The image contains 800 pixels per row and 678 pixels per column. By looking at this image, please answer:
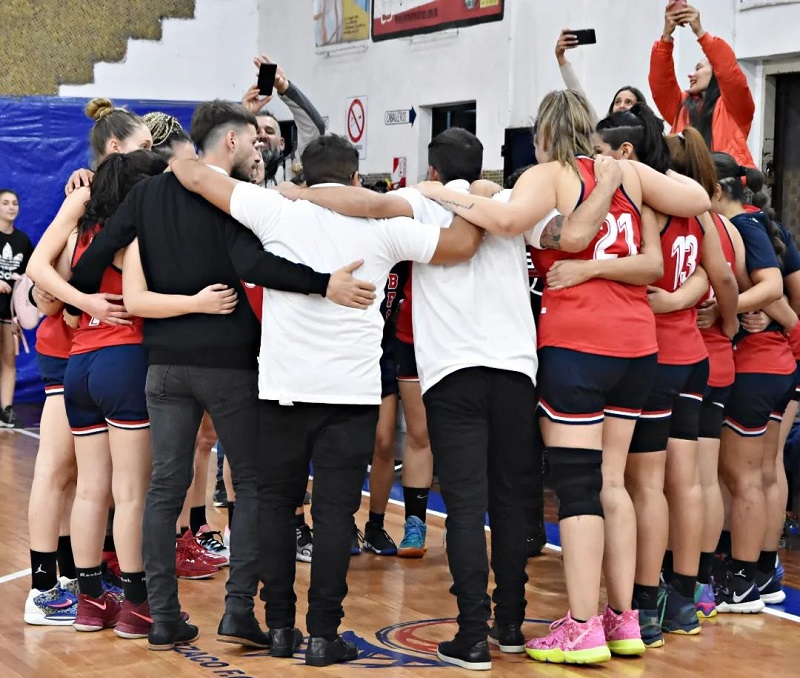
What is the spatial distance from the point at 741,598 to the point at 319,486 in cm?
176

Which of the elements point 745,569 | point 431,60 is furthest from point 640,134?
point 431,60

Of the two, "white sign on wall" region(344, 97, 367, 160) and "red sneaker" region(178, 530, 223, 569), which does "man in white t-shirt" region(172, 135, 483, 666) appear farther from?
"white sign on wall" region(344, 97, 367, 160)

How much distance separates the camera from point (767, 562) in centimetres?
450

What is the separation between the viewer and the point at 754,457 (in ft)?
14.2

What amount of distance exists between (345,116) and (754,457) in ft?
21.8

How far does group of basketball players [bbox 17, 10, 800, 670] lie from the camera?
3.48 metres

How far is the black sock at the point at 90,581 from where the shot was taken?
12.5 ft

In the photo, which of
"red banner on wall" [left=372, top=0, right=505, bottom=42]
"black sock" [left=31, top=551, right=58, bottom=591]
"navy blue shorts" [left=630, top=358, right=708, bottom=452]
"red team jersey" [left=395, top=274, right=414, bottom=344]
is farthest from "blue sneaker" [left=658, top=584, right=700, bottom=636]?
"red banner on wall" [left=372, top=0, right=505, bottom=42]

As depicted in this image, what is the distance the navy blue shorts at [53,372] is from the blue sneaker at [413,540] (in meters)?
1.67

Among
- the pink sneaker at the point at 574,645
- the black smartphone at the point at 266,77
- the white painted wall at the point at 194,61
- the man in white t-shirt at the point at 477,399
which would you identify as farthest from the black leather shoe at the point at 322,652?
the white painted wall at the point at 194,61

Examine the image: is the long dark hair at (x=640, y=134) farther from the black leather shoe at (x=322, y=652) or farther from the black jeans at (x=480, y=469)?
the black leather shoe at (x=322, y=652)

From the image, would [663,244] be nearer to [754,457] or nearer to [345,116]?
[754,457]

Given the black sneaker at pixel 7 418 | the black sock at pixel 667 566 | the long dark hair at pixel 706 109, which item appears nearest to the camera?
the black sock at pixel 667 566

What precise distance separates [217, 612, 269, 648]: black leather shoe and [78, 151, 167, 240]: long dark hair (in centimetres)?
130
